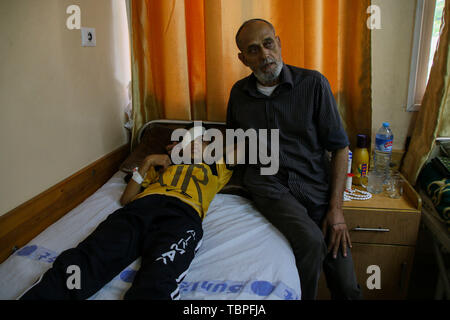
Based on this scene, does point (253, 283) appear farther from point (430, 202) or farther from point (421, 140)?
point (421, 140)

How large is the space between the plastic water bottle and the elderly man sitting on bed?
37 cm

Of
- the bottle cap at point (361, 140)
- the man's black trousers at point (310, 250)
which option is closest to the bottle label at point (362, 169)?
the bottle cap at point (361, 140)

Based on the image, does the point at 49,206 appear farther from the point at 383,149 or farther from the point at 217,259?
the point at 383,149

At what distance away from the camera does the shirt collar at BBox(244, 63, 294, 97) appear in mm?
1389

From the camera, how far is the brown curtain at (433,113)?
1.43 m

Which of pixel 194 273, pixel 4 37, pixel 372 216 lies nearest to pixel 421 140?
pixel 372 216

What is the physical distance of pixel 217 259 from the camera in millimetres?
1089

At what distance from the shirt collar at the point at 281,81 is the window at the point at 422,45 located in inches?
29.5

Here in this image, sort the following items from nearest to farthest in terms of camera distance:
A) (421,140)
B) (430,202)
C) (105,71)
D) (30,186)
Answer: (30,186) → (430,202) → (421,140) → (105,71)

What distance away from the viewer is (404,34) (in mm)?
1619

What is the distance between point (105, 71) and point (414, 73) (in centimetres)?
176

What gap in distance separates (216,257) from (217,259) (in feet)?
0.04

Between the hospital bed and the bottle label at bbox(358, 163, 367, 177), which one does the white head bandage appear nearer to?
the hospital bed

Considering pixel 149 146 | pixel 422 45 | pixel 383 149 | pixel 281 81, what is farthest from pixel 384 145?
pixel 149 146
